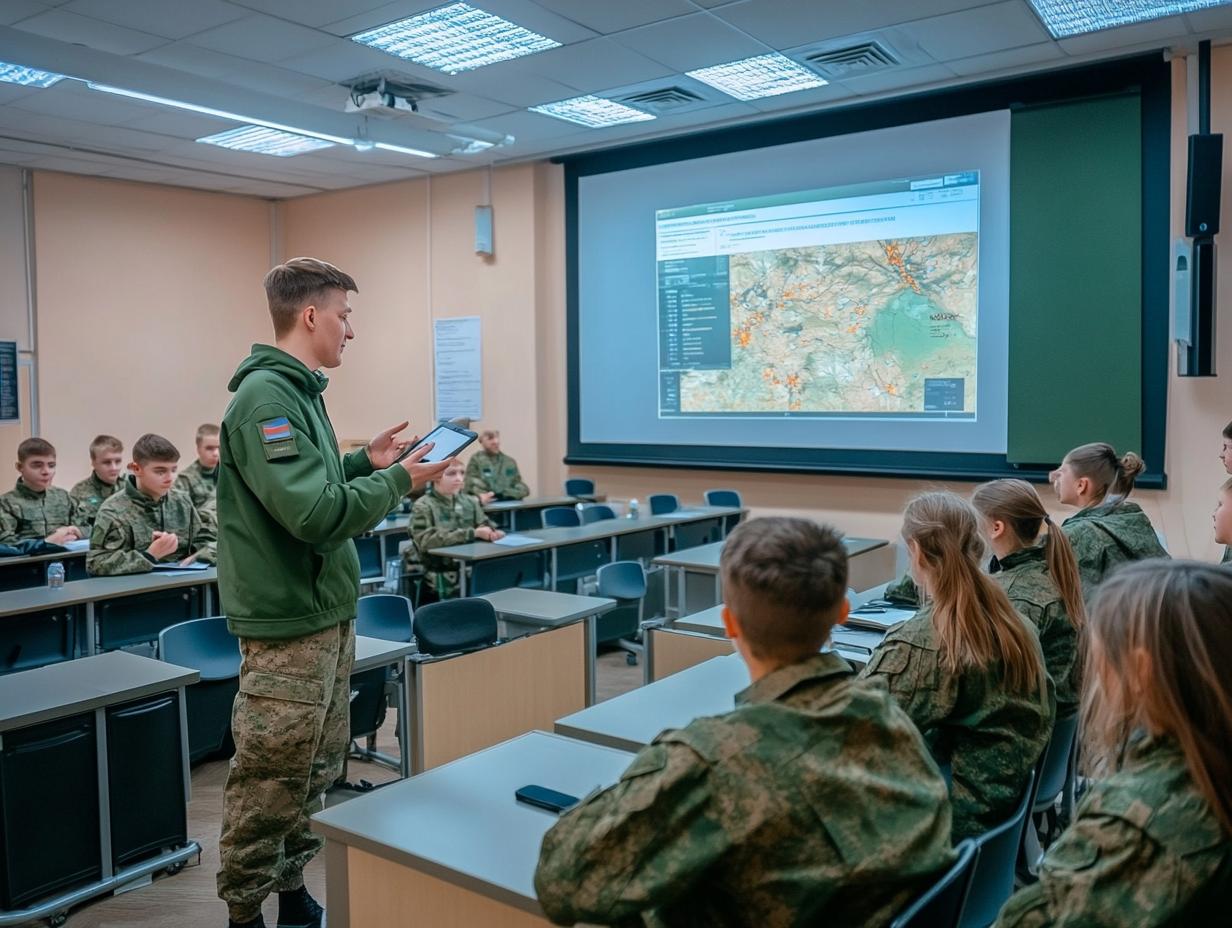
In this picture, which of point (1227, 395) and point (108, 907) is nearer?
point (108, 907)

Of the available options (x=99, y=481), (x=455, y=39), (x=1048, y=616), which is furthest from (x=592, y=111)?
(x=1048, y=616)

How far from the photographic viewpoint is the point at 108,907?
2.98 m

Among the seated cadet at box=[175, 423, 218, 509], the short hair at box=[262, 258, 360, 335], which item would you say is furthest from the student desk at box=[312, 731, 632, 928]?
the seated cadet at box=[175, 423, 218, 509]

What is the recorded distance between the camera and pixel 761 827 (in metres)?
1.18

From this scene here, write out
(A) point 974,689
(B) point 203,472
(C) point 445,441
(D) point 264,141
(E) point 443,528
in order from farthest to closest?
(D) point 264,141 < (B) point 203,472 < (E) point 443,528 < (C) point 445,441 < (A) point 974,689

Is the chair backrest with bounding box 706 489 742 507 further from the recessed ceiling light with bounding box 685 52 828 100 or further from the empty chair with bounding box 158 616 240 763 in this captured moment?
the empty chair with bounding box 158 616 240 763

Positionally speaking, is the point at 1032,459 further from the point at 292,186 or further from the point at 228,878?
the point at 292,186

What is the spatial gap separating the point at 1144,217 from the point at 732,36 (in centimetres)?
276

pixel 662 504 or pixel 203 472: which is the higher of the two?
pixel 203 472

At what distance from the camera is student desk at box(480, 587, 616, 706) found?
153 inches

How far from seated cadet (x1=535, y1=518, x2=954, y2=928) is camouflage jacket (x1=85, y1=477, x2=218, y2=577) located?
13.4 feet

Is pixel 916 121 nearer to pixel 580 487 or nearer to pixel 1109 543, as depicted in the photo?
pixel 580 487

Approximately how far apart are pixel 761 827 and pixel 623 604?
4.52 metres

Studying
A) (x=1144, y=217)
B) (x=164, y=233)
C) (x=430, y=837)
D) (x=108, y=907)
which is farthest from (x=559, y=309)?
(x=430, y=837)
